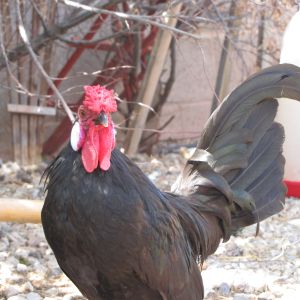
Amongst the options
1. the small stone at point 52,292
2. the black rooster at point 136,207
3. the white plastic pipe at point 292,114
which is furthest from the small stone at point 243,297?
the white plastic pipe at point 292,114

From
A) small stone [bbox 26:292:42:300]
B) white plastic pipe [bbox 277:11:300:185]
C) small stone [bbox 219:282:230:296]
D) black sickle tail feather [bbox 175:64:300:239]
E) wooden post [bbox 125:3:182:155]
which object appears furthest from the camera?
wooden post [bbox 125:3:182:155]

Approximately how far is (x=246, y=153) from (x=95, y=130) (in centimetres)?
128

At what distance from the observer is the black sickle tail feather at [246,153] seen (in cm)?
383

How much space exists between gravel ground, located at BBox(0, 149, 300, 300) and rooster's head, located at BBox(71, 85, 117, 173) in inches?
54.0

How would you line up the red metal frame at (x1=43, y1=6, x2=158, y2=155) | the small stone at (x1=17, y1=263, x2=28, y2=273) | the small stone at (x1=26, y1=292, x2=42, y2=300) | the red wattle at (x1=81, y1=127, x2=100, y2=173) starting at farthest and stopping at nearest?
1. the red metal frame at (x1=43, y1=6, x2=158, y2=155)
2. the small stone at (x1=17, y1=263, x2=28, y2=273)
3. the small stone at (x1=26, y1=292, x2=42, y2=300)
4. the red wattle at (x1=81, y1=127, x2=100, y2=173)

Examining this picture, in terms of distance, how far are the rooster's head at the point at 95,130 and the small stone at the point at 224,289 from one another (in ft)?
5.30

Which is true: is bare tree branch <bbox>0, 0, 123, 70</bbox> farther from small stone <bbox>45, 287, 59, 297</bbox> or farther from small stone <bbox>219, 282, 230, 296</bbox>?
small stone <bbox>219, 282, 230, 296</bbox>

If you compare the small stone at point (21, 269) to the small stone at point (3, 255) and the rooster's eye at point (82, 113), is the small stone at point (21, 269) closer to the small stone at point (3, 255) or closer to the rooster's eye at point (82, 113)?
the small stone at point (3, 255)

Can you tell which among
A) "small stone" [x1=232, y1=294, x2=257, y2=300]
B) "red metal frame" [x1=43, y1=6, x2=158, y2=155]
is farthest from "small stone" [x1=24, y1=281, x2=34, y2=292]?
"red metal frame" [x1=43, y1=6, x2=158, y2=155]

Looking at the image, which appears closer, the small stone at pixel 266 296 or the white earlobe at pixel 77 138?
the white earlobe at pixel 77 138

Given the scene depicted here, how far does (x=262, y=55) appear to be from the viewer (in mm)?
7840

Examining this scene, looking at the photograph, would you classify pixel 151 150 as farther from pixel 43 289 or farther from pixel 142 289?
pixel 142 289

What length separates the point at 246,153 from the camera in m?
3.99

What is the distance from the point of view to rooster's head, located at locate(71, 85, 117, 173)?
297 cm
